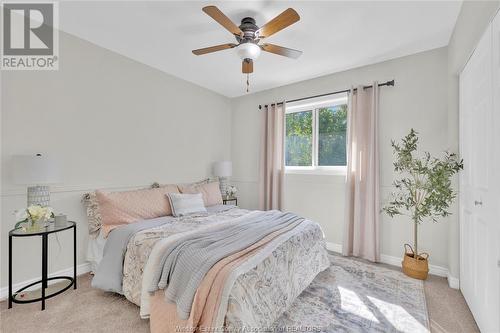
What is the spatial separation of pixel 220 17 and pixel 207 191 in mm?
2494

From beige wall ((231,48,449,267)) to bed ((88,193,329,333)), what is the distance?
1104 mm

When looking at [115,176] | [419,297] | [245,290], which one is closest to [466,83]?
[419,297]

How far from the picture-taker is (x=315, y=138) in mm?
3920

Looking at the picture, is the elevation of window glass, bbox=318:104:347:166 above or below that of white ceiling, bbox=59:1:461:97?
below

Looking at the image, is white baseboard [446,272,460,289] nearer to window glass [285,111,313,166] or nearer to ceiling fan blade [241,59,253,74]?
window glass [285,111,313,166]

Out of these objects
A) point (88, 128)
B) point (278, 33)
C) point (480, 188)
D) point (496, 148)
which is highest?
point (278, 33)

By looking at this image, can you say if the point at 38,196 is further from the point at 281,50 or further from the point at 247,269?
the point at 281,50

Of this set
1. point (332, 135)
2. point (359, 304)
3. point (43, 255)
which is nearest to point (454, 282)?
point (359, 304)

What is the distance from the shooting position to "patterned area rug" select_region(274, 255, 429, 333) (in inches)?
71.5

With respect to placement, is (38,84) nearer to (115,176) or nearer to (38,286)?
(115,176)

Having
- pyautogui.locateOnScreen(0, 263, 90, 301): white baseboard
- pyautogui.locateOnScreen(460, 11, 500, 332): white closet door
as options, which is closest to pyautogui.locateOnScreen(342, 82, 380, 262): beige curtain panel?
pyautogui.locateOnScreen(460, 11, 500, 332): white closet door

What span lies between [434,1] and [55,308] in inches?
173

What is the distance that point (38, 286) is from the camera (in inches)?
93.4

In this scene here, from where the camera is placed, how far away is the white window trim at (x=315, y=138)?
361 centimetres
